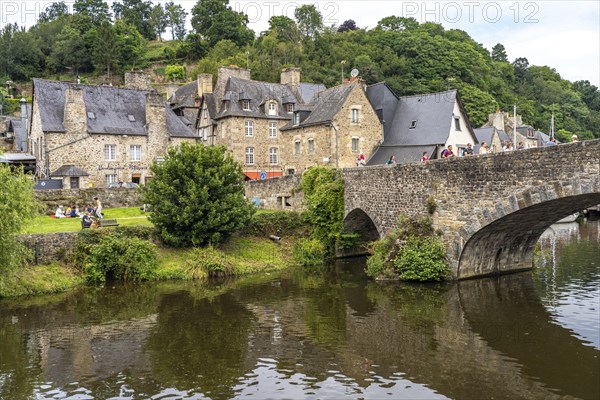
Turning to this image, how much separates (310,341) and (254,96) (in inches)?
1183

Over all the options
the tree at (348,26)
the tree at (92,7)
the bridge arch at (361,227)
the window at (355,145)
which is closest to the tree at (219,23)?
the tree at (92,7)

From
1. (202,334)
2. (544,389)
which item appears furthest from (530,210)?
(202,334)

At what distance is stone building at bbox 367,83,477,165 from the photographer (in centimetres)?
3155

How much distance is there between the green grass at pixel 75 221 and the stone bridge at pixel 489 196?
1031 cm

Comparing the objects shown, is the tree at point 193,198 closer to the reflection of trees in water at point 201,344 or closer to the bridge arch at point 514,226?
the reflection of trees in water at point 201,344

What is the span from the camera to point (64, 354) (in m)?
14.0

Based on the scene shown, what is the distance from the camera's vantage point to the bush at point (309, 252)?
87.2 ft

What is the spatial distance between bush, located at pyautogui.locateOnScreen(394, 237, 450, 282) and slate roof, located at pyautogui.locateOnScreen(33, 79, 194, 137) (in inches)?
887

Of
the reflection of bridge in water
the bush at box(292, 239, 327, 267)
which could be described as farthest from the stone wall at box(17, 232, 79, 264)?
the bush at box(292, 239, 327, 267)

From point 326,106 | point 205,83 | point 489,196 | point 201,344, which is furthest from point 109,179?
point 489,196

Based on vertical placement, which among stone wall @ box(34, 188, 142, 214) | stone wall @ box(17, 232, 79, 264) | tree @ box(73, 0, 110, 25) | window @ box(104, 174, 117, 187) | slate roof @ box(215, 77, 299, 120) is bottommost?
stone wall @ box(17, 232, 79, 264)

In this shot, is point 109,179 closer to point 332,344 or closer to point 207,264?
point 207,264

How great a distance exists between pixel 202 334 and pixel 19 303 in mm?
7560

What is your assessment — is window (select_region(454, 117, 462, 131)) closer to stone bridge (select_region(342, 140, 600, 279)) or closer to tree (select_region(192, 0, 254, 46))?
stone bridge (select_region(342, 140, 600, 279))
